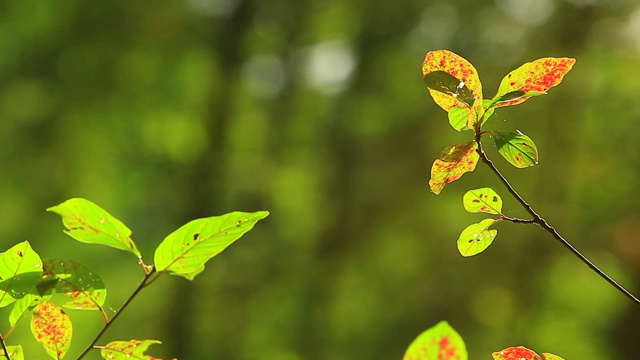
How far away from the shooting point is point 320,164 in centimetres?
531

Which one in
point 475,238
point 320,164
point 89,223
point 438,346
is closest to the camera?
point 438,346

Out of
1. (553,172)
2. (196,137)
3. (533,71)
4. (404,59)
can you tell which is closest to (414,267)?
(553,172)

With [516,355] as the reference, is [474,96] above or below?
above

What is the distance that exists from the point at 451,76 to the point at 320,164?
4.90 metres

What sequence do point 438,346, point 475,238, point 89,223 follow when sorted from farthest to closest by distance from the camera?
1. point 475,238
2. point 89,223
3. point 438,346

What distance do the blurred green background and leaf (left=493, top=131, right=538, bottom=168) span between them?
4.19 metres

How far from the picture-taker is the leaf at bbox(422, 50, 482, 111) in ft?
1.34

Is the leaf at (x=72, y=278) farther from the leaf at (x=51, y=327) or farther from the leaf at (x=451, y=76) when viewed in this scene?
the leaf at (x=451, y=76)

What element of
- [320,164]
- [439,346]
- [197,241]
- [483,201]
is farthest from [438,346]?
[320,164]

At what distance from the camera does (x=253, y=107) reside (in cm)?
537

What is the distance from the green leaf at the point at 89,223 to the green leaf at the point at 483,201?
25 cm

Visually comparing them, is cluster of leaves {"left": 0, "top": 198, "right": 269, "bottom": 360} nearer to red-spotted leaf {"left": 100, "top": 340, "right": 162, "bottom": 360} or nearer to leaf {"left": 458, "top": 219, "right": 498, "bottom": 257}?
red-spotted leaf {"left": 100, "top": 340, "right": 162, "bottom": 360}

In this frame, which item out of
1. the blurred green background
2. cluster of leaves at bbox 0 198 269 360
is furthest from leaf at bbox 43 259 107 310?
the blurred green background

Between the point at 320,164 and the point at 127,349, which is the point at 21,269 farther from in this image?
the point at 320,164
